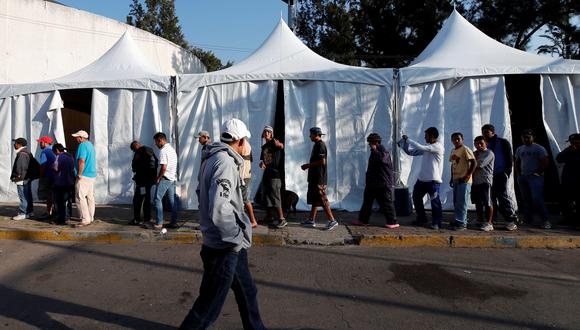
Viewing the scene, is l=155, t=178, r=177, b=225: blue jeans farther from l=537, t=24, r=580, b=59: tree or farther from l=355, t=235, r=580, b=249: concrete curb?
l=537, t=24, r=580, b=59: tree

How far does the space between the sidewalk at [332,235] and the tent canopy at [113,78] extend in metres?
3.12

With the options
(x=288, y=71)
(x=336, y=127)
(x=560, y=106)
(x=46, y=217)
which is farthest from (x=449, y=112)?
(x=46, y=217)

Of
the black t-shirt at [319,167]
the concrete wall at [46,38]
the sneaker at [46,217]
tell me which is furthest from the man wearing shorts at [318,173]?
the concrete wall at [46,38]

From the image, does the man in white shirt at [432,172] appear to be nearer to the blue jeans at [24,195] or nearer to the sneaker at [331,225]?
the sneaker at [331,225]

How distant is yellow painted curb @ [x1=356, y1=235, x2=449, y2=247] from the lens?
269 inches

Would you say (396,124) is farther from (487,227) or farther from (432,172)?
(487,227)

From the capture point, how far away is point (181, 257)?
6180 mm

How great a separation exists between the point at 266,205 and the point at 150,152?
84.8 inches

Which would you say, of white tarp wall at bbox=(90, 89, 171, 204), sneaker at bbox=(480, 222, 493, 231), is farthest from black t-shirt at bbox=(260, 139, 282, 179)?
sneaker at bbox=(480, 222, 493, 231)

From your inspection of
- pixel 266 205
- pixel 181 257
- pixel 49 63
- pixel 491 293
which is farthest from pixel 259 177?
pixel 49 63

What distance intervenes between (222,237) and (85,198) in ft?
17.7

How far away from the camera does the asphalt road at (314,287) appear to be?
404 centimetres

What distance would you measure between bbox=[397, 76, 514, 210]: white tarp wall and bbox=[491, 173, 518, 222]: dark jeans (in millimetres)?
1415

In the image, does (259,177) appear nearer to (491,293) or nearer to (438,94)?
(438,94)
